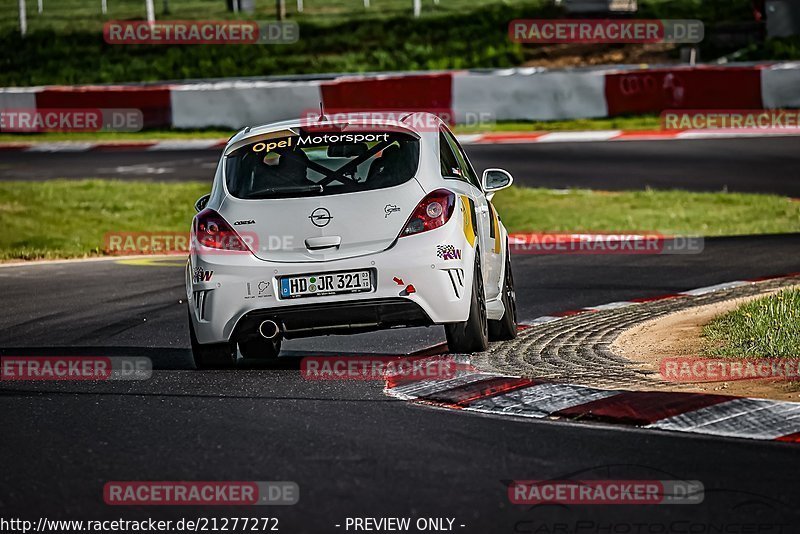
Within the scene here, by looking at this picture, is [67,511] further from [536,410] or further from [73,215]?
[73,215]

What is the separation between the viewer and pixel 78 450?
22.0ft

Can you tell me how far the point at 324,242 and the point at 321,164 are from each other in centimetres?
70

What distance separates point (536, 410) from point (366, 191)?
6.91 feet

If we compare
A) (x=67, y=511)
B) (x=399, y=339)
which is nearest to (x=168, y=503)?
(x=67, y=511)

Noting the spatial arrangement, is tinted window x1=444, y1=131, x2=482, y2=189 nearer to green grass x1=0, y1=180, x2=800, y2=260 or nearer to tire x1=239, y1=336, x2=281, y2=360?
tire x1=239, y1=336, x2=281, y2=360

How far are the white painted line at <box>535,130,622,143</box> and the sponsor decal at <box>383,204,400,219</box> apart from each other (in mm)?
20613
